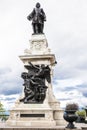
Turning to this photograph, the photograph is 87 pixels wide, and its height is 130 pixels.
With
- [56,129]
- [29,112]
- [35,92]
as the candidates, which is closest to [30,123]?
[29,112]

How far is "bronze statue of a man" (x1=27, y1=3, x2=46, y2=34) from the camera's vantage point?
25.6 metres

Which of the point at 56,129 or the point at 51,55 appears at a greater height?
the point at 51,55

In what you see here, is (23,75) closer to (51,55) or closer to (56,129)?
(51,55)

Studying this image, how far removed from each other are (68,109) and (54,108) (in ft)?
19.0

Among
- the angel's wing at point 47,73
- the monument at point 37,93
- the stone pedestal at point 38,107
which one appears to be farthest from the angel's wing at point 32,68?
the angel's wing at point 47,73

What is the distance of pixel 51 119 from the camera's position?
2195cm

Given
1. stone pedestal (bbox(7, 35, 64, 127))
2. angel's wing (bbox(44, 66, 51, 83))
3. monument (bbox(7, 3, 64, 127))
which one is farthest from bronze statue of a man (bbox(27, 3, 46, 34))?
angel's wing (bbox(44, 66, 51, 83))

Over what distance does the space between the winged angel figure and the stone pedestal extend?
0.44 m

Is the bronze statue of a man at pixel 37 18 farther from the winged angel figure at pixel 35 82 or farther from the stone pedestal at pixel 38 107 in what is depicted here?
the winged angel figure at pixel 35 82

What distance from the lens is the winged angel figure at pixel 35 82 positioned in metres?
22.9

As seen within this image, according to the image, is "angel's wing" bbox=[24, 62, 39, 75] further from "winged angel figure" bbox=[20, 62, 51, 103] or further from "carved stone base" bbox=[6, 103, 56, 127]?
"carved stone base" bbox=[6, 103, 56, 127]

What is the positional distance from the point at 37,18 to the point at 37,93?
248 inches

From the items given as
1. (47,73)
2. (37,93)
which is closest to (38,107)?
(37,93)

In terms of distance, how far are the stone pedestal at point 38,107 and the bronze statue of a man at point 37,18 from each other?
2.71 feet
